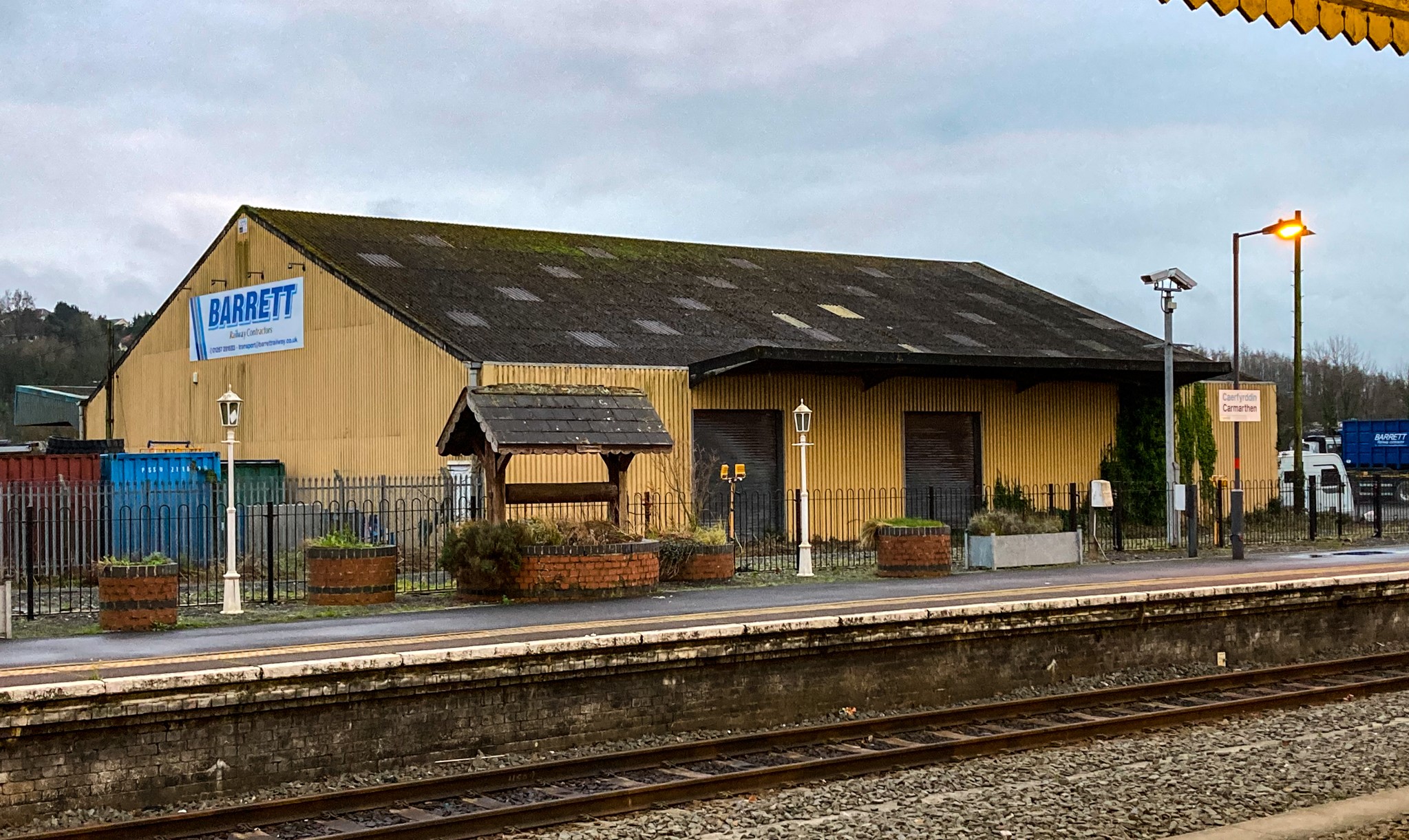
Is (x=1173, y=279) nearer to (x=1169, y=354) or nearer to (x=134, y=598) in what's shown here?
(x=1169, y=354)

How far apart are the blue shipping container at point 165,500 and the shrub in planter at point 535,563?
8.29 metres

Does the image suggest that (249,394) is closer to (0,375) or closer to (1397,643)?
(1397,643)

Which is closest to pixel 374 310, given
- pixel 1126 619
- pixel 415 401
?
pixel 415 401

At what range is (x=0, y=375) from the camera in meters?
84.9

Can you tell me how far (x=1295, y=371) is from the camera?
40875 millimetres

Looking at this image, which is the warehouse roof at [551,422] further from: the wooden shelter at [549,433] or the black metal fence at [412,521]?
the black metal fence at [412,521]

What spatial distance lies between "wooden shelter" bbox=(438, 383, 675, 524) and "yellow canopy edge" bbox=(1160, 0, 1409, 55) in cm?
1332

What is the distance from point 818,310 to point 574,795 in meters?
28.9

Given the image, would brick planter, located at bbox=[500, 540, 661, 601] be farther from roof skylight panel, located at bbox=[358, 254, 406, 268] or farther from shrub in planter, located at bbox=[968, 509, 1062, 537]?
roof skylight panel, located at bbox=[358, 254, 406, 268]

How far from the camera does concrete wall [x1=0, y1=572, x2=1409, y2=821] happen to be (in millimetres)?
9977

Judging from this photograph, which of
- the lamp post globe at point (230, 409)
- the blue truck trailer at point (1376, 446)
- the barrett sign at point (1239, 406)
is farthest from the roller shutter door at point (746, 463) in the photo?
the blue truck trailer at point (1376, 446)

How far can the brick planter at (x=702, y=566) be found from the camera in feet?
70.8

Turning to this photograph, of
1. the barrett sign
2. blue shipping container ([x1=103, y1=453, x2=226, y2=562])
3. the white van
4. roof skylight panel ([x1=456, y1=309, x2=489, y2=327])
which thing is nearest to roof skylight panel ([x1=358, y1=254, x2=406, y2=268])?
roof skylight panel ([x1=456, y1=309, x2=489, y2=327])

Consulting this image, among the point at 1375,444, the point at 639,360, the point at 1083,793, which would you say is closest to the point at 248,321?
the point at 639,360
